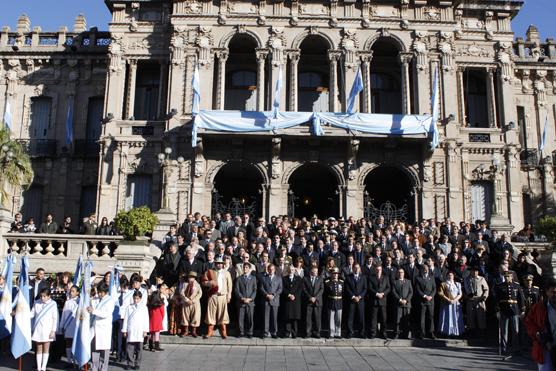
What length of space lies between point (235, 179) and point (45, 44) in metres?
12.2

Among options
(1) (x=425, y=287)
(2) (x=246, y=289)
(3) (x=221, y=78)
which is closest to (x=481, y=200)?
(3) (x=221, y=78)

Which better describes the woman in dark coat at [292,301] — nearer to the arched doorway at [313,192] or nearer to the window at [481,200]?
the arched doorway at [313,192]

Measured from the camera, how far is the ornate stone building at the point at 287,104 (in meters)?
25.3

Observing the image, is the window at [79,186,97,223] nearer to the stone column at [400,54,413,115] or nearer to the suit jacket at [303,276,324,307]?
the stone column at [400,54,413,115]

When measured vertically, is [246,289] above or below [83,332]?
above

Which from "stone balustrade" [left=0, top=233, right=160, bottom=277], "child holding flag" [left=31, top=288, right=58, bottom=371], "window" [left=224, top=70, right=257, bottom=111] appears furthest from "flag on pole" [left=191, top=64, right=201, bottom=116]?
"child holding flag" [left=31, top=288, right=58, bottom=371]

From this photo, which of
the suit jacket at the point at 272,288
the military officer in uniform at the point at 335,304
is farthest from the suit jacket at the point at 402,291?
the suit jacket at the point at 272,288

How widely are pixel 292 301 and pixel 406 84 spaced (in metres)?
15.0

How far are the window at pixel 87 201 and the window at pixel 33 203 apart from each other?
205 cm

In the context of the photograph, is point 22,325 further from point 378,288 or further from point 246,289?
point 378,288

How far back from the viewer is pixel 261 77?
26.2 metres

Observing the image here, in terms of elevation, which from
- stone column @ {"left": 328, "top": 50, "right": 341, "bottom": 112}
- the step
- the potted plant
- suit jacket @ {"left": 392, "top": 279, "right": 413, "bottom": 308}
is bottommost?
the step

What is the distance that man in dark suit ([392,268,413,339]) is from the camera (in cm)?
1443

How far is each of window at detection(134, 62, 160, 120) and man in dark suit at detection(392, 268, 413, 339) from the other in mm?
17379
